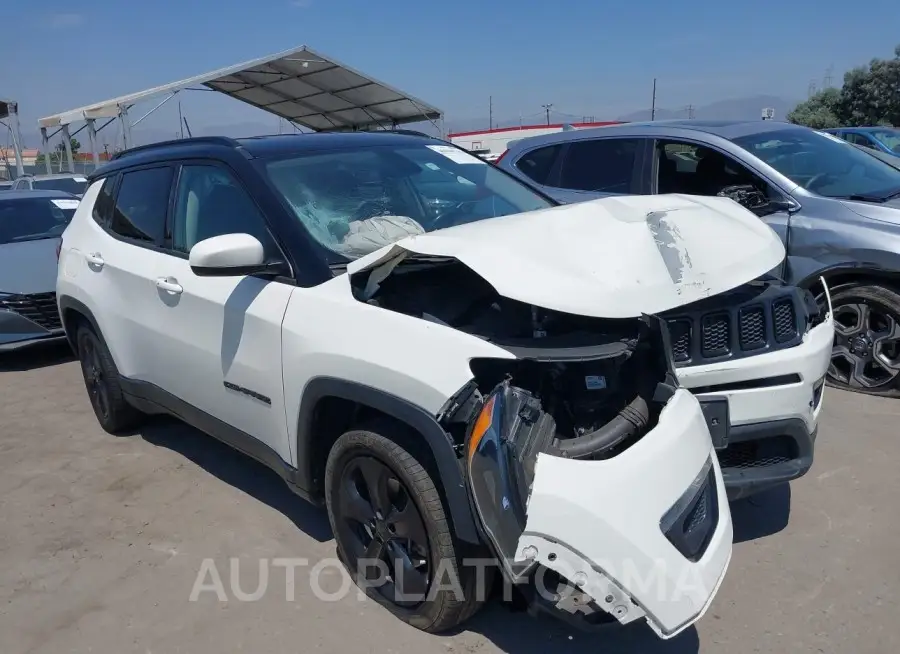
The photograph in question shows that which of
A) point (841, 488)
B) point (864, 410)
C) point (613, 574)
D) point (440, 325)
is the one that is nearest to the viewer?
point (613, 574)

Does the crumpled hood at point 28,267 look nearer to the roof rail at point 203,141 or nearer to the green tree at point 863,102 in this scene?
the roof rail at point 203,141

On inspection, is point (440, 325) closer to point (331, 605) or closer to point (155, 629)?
point (331, 605)

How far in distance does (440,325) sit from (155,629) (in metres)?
1.64

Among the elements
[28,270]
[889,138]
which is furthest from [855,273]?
[889,138]

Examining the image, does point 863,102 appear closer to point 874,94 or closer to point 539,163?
point 874,94

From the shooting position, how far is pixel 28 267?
6816 millimetres

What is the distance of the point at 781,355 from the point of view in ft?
8.71

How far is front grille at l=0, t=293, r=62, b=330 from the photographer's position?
6371mm

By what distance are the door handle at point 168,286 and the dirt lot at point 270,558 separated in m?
1.12

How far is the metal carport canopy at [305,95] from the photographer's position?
17.1m

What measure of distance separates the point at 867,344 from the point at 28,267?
7060 millimetres

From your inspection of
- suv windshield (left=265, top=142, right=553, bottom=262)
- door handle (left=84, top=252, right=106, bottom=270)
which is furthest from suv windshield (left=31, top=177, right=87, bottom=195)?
suv windshield (left=265, top=142, right=553, bottom=262)

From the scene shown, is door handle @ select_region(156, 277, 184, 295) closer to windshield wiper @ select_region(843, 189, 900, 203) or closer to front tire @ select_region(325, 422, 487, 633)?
front tire @ select_region(325, 422, 487, 633)

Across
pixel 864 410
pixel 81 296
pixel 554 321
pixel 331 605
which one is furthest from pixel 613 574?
pixel 81 296
